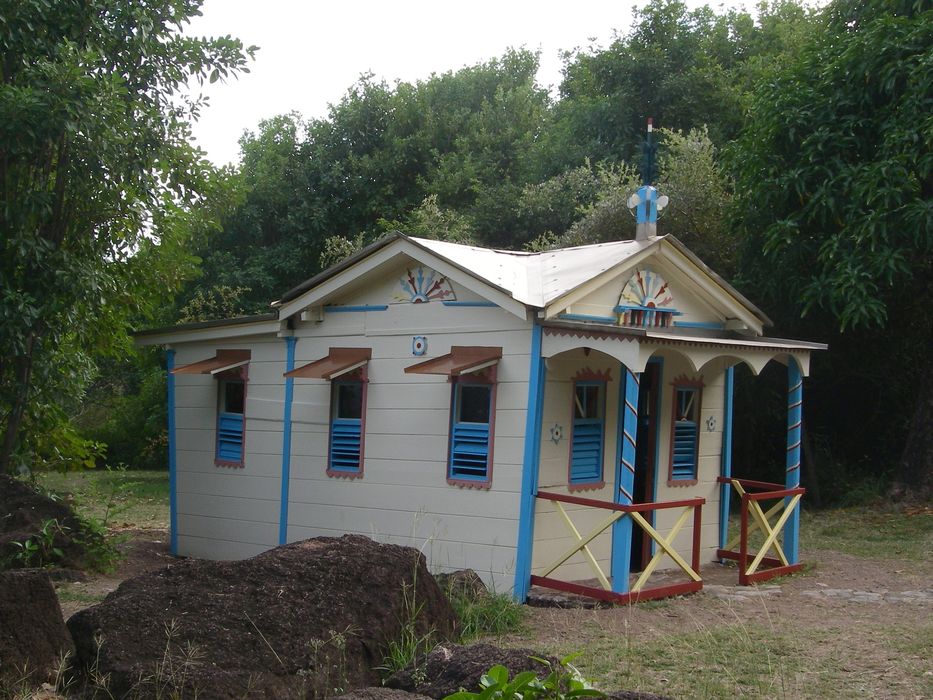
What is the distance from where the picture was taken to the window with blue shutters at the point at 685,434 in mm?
11227

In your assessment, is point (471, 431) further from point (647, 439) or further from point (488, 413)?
point (647, 439)

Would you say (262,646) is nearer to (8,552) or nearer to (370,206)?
(8,552)

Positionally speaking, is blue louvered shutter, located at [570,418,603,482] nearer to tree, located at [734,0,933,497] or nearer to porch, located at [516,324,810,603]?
porch, located at [516,324,810,603]

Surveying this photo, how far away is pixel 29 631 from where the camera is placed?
17.9 feet

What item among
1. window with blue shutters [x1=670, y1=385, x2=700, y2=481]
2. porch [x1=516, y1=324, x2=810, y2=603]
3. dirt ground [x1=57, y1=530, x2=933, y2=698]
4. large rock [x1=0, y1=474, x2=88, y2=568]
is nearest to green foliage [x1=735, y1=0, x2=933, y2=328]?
porch [x1=516, y1=324, x2=810, y2=603]

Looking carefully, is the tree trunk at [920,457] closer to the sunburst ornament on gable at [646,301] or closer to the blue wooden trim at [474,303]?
the sunburst ornament on gable at [646,301]

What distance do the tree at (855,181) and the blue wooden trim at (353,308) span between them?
23.1 feet

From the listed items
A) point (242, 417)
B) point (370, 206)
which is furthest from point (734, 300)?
point (370, 206)

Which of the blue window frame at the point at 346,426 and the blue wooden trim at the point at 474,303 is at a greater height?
the blue wooden trim at the point at 474,303

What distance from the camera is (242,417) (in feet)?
40.3

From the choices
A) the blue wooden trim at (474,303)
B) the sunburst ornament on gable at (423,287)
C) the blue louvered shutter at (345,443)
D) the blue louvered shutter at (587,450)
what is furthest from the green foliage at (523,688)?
the blue louvered shutter at (345,443)

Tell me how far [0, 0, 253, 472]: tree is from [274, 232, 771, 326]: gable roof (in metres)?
2.41

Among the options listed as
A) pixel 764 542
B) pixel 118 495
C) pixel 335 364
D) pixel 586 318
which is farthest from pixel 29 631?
pixel 118 495

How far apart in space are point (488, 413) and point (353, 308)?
2.22 metres
